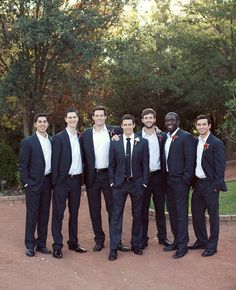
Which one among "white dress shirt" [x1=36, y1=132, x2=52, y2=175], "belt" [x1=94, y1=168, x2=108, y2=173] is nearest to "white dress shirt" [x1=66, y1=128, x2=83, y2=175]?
"belt" [x1=94, y1=168, x2=108, y2=173]

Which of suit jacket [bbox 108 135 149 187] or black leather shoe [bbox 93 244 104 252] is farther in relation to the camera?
black leather shoe [bbox 93 244 104 252]

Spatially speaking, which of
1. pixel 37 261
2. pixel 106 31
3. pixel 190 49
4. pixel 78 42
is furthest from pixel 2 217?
pixel 190 49

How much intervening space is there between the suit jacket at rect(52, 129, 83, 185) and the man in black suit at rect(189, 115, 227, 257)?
190 centimetres

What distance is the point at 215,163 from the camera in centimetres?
650

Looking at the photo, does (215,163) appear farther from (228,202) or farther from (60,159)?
(228,202)

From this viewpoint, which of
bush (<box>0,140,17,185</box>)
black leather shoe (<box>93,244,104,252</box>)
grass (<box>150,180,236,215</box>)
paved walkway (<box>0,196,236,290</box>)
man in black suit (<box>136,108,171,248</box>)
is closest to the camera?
paved walkway (<box>0,196,236,290</box>)

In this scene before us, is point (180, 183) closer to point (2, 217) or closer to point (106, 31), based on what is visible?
point (2, 217)

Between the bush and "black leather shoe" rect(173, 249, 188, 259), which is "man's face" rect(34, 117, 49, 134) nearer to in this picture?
"black leather shoe" rect(173, 249, 188, 259)

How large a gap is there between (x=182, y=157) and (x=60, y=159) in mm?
1783

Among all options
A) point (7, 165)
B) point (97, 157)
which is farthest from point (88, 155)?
point (7, 165)

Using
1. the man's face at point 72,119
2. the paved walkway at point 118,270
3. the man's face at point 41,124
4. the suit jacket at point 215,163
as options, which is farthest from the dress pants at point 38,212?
the suit jacket at point 215,163

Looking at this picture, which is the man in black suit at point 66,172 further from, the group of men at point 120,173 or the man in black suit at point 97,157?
the man in black suit at point 97,157

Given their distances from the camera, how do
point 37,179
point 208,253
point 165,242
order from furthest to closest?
1. point 165,242
2. point 208,253
3. point 37,179

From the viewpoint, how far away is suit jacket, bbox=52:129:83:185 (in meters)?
6.61
